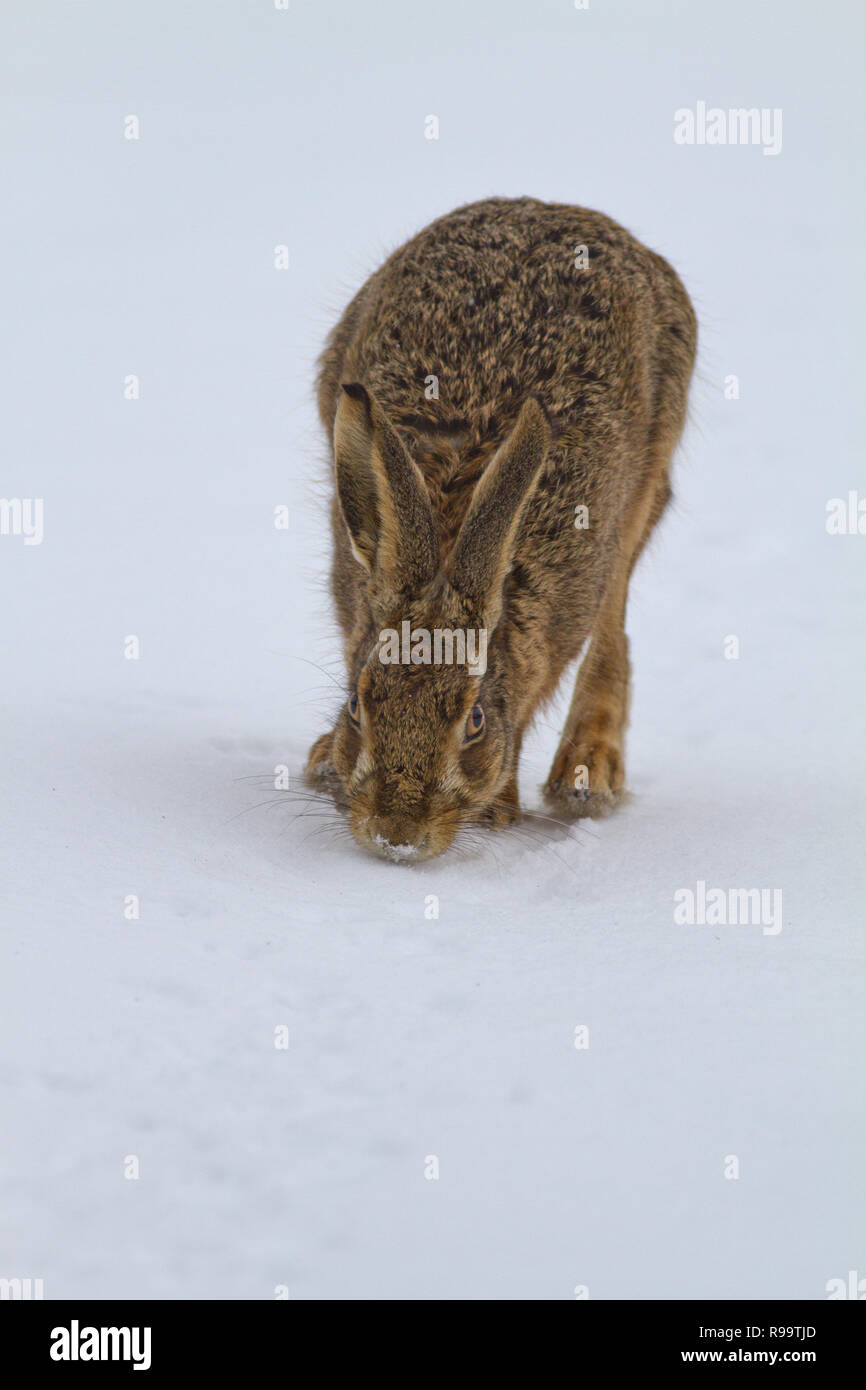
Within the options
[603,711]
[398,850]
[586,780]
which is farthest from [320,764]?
[398,850]

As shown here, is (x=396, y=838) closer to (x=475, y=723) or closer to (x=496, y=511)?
(x=475, y=723)

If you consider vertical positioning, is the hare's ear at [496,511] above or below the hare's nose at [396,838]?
above

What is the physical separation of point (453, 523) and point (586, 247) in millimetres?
2496

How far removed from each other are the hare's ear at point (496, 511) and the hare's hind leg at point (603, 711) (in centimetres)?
211

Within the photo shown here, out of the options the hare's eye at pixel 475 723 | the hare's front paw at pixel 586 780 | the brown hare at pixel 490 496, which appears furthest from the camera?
the hare's front paw at pixel 586 780

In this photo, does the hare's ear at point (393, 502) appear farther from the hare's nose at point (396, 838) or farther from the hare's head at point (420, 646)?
the hare's nose at point (396, 838)

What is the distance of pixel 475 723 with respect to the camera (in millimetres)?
7172

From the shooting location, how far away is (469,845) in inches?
292

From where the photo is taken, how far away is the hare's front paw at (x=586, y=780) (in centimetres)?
901

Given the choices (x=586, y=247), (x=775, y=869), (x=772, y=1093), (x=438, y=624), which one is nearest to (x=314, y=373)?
(x=586, y=247)

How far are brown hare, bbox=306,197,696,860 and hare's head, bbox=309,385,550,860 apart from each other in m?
0.01

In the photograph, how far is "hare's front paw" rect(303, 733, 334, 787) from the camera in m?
8.74

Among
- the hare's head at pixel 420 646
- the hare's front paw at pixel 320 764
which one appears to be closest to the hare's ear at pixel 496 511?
the hare's head at pixel 420 646

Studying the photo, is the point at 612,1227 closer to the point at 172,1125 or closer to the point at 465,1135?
the point at 465,1135
